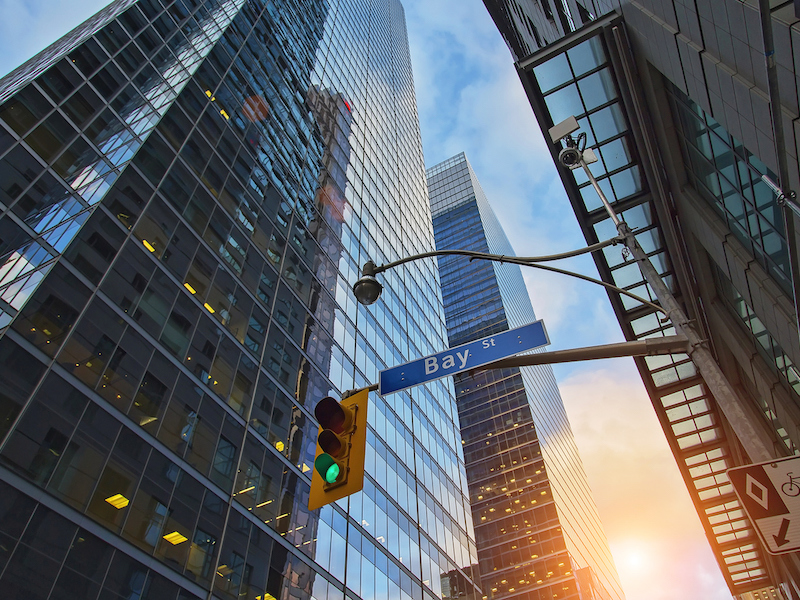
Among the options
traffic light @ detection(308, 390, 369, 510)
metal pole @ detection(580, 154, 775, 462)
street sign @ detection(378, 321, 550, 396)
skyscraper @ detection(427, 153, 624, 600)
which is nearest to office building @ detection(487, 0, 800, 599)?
metal pole @ detection(580, 154, 775, 462)

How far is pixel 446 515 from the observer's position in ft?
137

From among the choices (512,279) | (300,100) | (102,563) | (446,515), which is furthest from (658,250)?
(512,279)

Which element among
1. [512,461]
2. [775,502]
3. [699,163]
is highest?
[512,461]

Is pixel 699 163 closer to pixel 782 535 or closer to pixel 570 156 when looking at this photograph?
pixel 570 156

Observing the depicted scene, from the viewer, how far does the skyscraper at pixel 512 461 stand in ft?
273

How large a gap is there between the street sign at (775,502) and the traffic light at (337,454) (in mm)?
3526

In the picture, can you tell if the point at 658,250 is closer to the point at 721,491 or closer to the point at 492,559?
the point at 721,491

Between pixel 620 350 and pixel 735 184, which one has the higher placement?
pixel 735 184

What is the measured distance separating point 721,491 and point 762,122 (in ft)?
105

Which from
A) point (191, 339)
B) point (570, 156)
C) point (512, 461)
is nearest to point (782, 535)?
point (570, 156)

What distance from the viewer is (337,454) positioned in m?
6.17

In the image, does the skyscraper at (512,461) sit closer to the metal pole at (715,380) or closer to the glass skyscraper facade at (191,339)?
the glass skyscraper facade at (191,339)

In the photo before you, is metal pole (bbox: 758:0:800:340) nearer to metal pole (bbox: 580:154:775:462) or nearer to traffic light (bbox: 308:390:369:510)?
metal pole (bbox: 580:154:775:462)

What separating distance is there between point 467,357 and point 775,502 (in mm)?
3366
